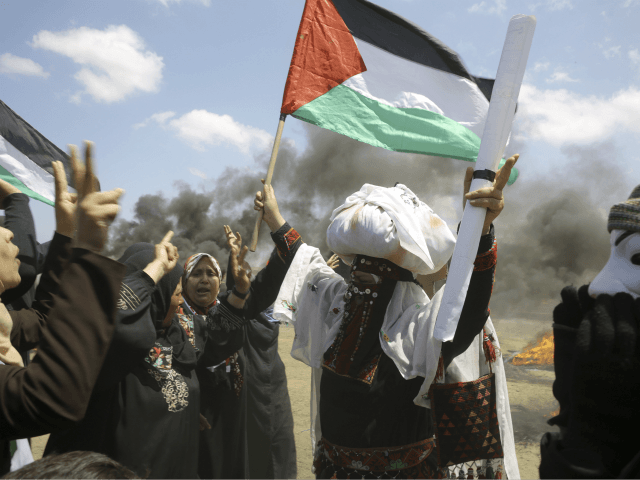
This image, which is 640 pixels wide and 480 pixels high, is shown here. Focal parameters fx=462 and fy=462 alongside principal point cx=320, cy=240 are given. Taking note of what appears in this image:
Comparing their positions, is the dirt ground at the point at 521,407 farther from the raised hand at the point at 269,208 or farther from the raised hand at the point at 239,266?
the raised hand at the point at 269,208

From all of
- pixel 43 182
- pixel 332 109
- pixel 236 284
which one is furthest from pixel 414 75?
pixel 43 182

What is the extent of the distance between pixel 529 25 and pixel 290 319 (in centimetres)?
201

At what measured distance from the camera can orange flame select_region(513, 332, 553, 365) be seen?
13359mm

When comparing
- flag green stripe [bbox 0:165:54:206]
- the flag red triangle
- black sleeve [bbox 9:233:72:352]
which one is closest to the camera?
black sleeve [bbox 9:233:72:352]

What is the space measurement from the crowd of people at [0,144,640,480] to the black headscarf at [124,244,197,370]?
0.6 inches

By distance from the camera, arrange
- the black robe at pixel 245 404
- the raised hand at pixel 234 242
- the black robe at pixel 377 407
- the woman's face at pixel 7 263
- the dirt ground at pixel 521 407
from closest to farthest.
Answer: the woman's face at pixel 7 263, the black robe at pixel 377 407, the black robe at pixel 245 404, the raised hand at pixel 234 242, the dirt ground at pixel 521 407

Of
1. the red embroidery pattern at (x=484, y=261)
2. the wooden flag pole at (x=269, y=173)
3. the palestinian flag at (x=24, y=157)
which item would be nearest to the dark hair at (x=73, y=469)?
the red embroidery pattern at (x=484, y=261)

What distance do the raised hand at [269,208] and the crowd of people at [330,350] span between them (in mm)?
13

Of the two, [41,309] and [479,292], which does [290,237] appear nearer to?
[479,292]

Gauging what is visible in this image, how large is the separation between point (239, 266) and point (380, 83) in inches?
72.0

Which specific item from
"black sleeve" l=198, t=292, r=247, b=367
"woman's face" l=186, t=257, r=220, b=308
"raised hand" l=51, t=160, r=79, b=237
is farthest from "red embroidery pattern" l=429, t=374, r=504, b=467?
"woman's face" l=186, t=257, r=220, b=308

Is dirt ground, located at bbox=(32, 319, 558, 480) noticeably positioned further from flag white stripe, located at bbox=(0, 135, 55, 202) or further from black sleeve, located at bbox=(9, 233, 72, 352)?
black sleeve, located at bbox=(9, 233, 72, 352)

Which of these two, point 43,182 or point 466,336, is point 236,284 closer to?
point 466,336

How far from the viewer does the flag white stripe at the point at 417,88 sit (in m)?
3.33
